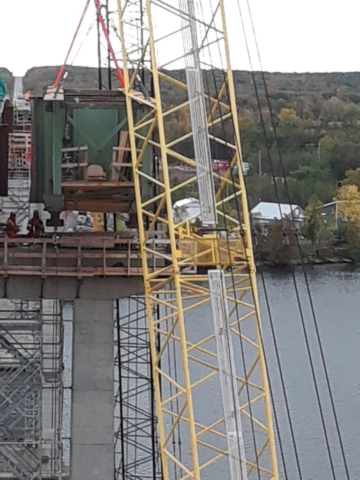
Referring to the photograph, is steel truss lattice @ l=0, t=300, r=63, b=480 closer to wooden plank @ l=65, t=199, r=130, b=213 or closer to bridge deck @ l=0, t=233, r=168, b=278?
bridge deck @ l=0, t=233, r=168, b=278

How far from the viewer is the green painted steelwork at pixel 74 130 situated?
2523 centimetres

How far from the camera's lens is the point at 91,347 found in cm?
2622

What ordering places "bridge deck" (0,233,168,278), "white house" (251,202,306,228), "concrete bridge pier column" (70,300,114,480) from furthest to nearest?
"white house" (251,202,306,228)
"bridge deck" (0,233,168,278)
"concrete bridge pier column" (70,300,114,480)

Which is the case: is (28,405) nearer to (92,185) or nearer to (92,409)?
(92,409)

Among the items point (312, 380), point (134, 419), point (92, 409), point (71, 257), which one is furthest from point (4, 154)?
point (312, 380)

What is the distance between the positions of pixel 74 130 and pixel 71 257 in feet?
12.0

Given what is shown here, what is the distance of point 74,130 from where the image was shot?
25.9 m

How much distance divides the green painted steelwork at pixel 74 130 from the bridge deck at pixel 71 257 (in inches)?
53.8

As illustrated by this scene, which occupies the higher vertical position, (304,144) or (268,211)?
(304,144)

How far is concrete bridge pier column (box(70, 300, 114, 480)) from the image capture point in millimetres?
26047

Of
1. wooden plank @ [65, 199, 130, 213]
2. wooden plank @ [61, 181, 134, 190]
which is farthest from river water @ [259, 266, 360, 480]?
wooden plank @ [65, 199, 130, 213]

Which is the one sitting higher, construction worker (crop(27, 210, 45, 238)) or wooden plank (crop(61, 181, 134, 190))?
wooden plank (crop(61, 181, 134, 190))

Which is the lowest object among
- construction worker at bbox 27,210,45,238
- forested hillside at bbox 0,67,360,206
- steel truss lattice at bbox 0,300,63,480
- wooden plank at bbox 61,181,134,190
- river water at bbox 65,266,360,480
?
river water at bbox 65,266,360,480

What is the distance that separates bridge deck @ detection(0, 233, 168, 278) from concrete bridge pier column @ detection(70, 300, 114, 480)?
1925 millimetres
